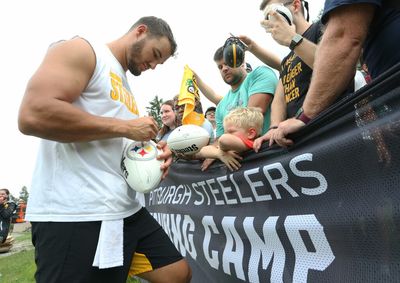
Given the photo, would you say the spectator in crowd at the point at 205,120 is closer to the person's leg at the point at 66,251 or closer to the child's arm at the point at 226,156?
the child's arm at the point at 226,156

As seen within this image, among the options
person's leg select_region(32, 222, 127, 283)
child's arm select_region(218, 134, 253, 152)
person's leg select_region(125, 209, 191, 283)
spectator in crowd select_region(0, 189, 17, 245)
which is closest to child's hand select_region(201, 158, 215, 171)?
child's arm select_region(218, 134, 253, 152)

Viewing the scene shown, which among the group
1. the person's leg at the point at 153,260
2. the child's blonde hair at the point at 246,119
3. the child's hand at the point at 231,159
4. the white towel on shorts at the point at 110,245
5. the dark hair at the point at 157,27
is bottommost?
the person's leg at the point at 153,260

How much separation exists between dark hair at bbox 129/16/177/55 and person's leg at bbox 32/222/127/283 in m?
1.37

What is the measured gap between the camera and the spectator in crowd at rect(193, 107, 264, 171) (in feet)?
7.52

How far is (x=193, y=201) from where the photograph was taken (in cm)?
313

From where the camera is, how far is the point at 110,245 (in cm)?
210

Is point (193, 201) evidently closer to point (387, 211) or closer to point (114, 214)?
point (114, 214)

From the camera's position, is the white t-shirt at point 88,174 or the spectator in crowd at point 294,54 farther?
the spectator in crowd at point 294,54

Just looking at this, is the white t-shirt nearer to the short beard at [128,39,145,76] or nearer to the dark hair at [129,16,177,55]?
the short beard at [128,39,145,76]

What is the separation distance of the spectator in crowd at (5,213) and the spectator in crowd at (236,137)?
41.6ft

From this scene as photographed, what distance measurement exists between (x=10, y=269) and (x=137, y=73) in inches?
Result: 309

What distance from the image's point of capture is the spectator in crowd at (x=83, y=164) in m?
1.90

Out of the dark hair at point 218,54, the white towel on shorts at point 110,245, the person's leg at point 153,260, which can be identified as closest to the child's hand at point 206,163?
the person's leg at point 153,260

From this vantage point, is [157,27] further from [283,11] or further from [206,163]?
[206,163]
